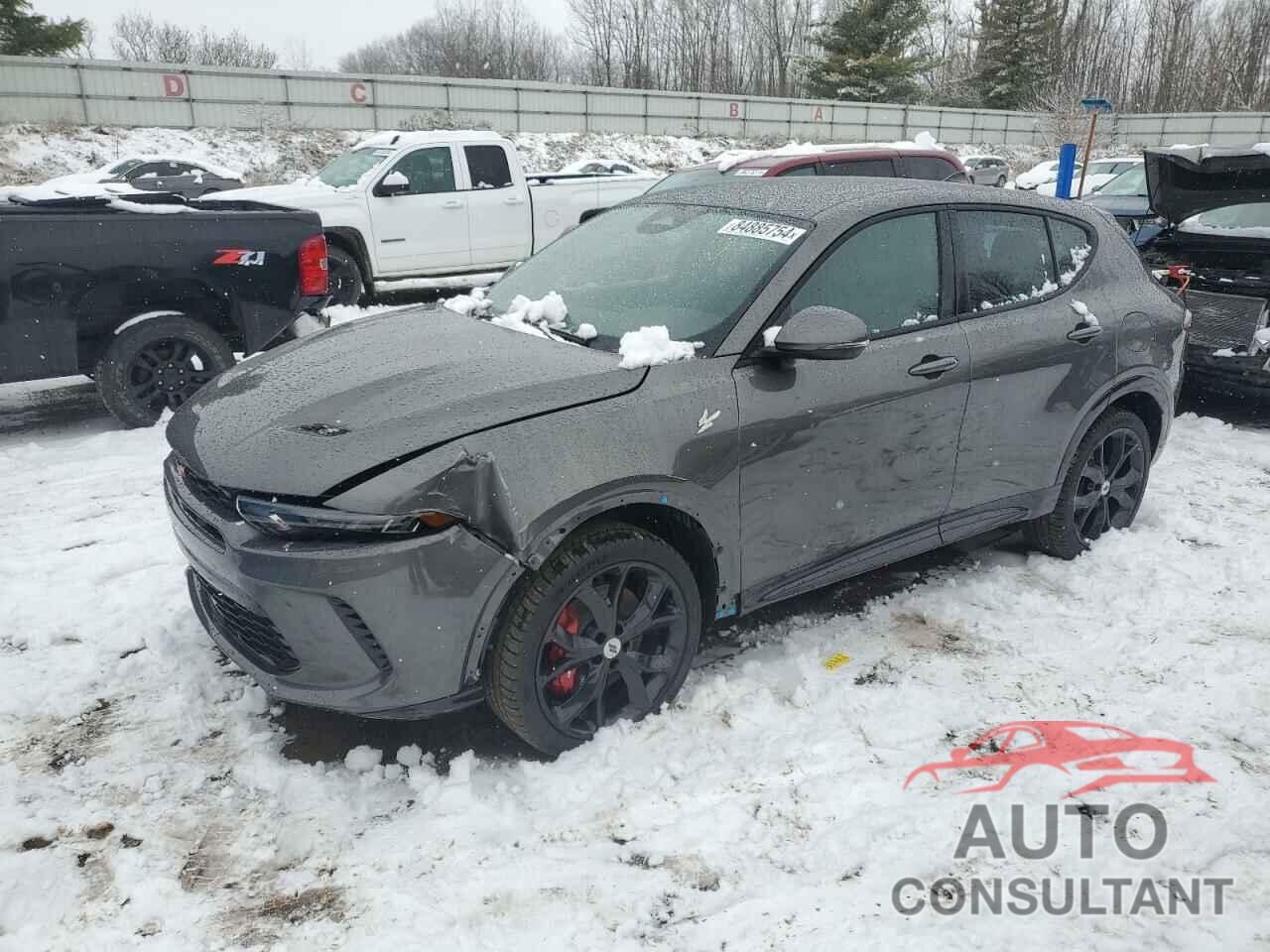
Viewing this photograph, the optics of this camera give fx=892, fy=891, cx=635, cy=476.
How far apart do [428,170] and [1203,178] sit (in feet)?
25.9

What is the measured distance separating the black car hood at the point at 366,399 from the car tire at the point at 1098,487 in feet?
8.29

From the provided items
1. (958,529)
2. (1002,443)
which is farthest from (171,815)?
(1002,443)

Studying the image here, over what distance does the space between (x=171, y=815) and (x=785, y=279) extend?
2.60 meters

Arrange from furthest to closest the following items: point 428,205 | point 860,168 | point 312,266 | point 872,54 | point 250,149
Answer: point 872,54
point 250,149
point 428,205
point 860,168
point 312,266

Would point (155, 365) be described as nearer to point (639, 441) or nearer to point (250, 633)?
point (250, 633)

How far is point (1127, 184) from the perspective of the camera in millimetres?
13500

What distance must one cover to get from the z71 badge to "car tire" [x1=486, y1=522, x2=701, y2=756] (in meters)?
4.43

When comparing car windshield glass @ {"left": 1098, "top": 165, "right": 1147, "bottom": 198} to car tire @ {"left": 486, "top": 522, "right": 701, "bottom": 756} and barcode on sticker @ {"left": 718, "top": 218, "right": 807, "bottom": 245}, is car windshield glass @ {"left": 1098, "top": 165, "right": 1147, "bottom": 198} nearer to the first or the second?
barcode on sticker @ {"left": 718, "top": 218, "right": 807, "bottom": 245}

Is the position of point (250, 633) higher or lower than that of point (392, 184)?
lower

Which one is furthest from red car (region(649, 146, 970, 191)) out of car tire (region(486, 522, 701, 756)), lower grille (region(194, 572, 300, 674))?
lower grille (region(194, 572, 300, 674))

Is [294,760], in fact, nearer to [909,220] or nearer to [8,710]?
[8,710]

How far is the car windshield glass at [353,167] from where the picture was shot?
1032cm

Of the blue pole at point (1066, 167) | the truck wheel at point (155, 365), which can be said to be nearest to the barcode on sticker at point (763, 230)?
the truck wheel at point (155, 365)

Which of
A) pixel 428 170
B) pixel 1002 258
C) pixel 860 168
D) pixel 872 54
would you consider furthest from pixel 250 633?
pixel 872 54
